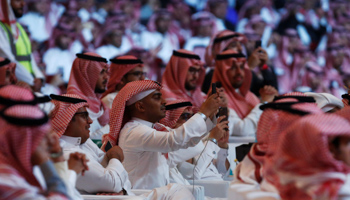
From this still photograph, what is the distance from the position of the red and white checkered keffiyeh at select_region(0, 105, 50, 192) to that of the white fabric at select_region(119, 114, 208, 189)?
4.99ft

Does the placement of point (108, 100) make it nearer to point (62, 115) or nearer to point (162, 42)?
point (62, 115)

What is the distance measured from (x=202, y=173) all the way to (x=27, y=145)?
8.09ft

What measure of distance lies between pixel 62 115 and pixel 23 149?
127cm

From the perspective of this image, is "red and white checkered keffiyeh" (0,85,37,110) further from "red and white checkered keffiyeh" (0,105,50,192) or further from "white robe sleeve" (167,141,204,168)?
"white robe sleeve" (167,141,204,168)

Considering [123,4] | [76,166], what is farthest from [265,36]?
[76,166]

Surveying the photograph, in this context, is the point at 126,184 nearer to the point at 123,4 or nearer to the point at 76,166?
the point at 76,166

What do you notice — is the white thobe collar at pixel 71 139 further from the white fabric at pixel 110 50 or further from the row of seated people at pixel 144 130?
the white fabric at pixel 110 50

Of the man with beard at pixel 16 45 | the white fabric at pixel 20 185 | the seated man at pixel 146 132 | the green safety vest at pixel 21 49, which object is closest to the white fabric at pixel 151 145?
the seated man at pixel 146 132

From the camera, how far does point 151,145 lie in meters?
3.86

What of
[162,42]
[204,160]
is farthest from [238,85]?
[162,42]

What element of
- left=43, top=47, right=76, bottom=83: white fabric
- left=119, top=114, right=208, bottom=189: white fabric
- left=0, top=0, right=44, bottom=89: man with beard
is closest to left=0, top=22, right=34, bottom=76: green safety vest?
left=0, top=0, right=44, bottom=89: man with beard

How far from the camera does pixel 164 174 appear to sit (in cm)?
408

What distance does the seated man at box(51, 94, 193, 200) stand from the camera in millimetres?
3432

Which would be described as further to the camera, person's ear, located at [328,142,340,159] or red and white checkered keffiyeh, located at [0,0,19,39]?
red and white checkered keffiyeh, located at [0,0,19,39]
